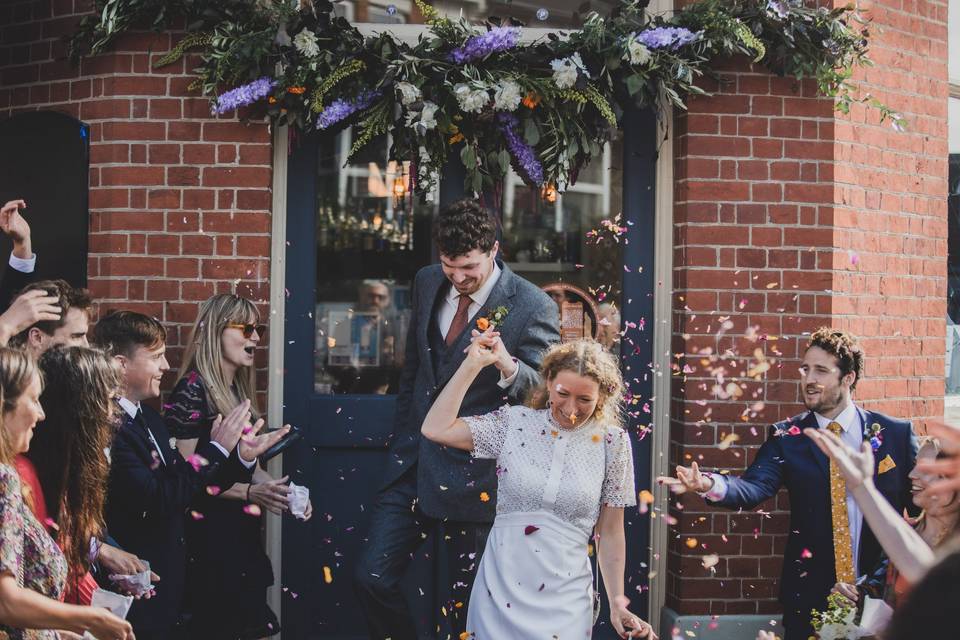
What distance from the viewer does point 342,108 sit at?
4.62 meters

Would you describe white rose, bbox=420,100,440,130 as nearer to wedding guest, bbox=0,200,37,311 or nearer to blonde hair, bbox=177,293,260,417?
blonde hair, bbox=177,293,260,417

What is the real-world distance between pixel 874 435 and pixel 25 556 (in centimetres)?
310

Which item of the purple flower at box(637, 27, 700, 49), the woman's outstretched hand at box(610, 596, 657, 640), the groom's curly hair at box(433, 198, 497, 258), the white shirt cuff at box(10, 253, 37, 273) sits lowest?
the woman's outstretched hand at box(610, 596, 657, 640)

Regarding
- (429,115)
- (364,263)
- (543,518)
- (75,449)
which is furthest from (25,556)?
(364,263)

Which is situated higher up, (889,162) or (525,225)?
(889,162)

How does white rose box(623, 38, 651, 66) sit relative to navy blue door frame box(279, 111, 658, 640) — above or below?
above

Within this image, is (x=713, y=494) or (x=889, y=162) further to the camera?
(x=889, y=162)

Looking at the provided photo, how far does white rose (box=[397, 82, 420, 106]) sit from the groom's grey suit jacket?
76 cm

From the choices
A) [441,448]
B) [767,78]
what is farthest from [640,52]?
[441,448]

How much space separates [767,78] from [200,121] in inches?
107

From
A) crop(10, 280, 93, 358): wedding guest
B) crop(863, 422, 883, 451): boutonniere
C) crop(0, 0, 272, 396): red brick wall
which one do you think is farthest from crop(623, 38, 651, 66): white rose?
crop(10, 280, 93, 358): wedding guest

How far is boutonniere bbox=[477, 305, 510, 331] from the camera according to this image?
13.5ft

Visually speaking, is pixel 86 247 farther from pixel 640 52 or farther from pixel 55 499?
pixel 640 52

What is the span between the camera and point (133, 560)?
341 cm
